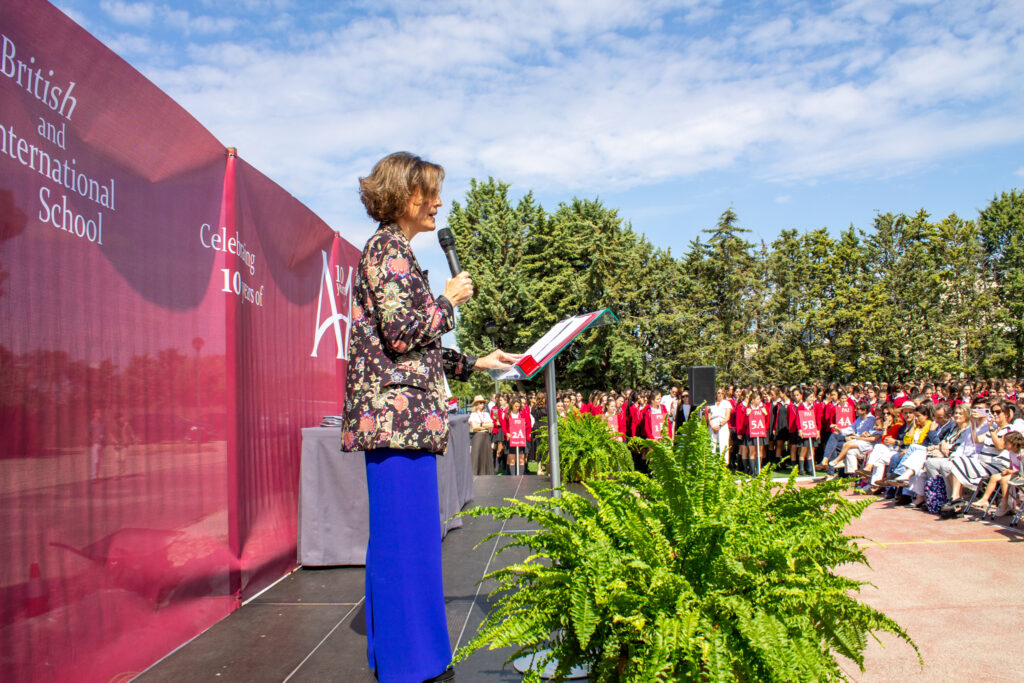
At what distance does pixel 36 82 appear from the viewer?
2.54 m

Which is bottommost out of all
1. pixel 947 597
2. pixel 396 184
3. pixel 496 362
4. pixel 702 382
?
pixel 947 597

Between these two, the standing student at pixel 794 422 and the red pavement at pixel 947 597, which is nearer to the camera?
the red pavement at pixel 947 597

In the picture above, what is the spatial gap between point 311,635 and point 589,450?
6.50m

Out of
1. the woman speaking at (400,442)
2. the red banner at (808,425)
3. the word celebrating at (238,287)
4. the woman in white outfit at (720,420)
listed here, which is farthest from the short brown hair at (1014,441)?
the word celebrating at (238,287)

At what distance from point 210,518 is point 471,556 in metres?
1.96

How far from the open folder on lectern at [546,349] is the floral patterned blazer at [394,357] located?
21.4 inches

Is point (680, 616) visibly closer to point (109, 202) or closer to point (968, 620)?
point (109, 202)

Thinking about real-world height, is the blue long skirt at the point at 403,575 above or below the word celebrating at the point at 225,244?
below

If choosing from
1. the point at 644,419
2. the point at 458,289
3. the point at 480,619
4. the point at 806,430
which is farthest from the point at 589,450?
the point at 458,289

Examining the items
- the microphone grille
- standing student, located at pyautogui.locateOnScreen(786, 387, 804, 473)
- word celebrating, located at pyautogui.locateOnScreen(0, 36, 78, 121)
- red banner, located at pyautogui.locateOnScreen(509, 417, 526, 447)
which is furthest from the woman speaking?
standing student, located at pyautogui.locateOnScreen(786, 387, 804, 473)

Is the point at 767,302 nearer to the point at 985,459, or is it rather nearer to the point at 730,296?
the point at 730,296

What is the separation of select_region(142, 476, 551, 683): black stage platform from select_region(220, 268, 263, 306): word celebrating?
1.81 m

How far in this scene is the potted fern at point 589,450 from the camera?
31.1 feet

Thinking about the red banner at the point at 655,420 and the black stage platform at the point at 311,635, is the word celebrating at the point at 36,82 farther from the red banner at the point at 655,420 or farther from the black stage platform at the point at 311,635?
the red banner at the point at 655,420
